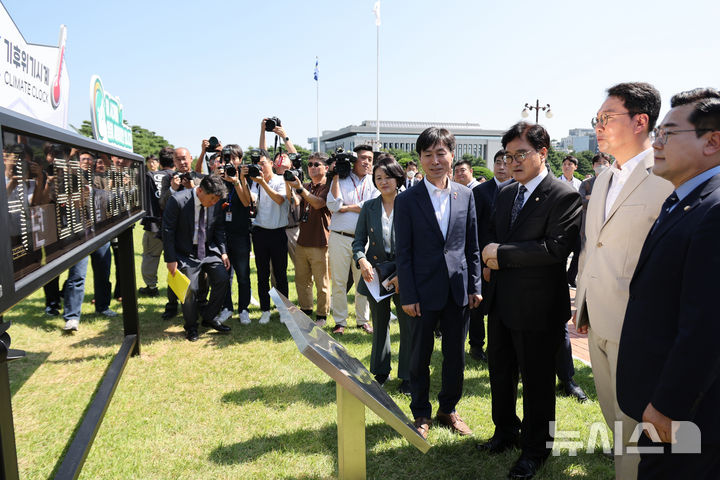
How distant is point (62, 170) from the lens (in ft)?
7.75

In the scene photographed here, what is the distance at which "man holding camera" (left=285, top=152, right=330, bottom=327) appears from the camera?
225 inches

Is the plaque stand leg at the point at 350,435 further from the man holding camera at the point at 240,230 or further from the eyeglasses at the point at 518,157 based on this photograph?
the man holding camera at the point at 240,230

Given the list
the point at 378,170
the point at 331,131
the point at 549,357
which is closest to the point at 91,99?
the point at 378,170

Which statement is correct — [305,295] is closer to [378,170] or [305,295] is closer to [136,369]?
[136,369]

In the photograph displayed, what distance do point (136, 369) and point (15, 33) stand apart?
3117mm

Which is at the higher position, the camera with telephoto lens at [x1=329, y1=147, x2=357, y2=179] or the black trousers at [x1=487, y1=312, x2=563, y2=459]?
the camera with telephoto lens at [x1=329, y1=147, x2=357, y2=179]

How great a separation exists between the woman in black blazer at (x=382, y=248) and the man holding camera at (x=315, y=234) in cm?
157

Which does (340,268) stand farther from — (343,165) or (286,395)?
(286,395)

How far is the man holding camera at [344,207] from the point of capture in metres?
5.36

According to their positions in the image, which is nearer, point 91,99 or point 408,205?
point 408,205

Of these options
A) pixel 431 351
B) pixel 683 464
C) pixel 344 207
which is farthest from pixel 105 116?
pixel 683 464

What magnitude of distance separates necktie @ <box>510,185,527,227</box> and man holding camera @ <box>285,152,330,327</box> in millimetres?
3087

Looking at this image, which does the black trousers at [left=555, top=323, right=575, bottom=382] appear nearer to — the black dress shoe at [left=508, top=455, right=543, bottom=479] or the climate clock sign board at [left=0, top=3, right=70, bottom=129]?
the black dress shoe at [left=508, top=455, right=543, bottom=479]

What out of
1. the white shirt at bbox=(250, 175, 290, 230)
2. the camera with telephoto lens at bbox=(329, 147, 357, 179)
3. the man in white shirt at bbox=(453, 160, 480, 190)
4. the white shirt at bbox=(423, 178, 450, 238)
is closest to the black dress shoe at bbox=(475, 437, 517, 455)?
the white shirt at bbox=(423, 178, 450, 238)
